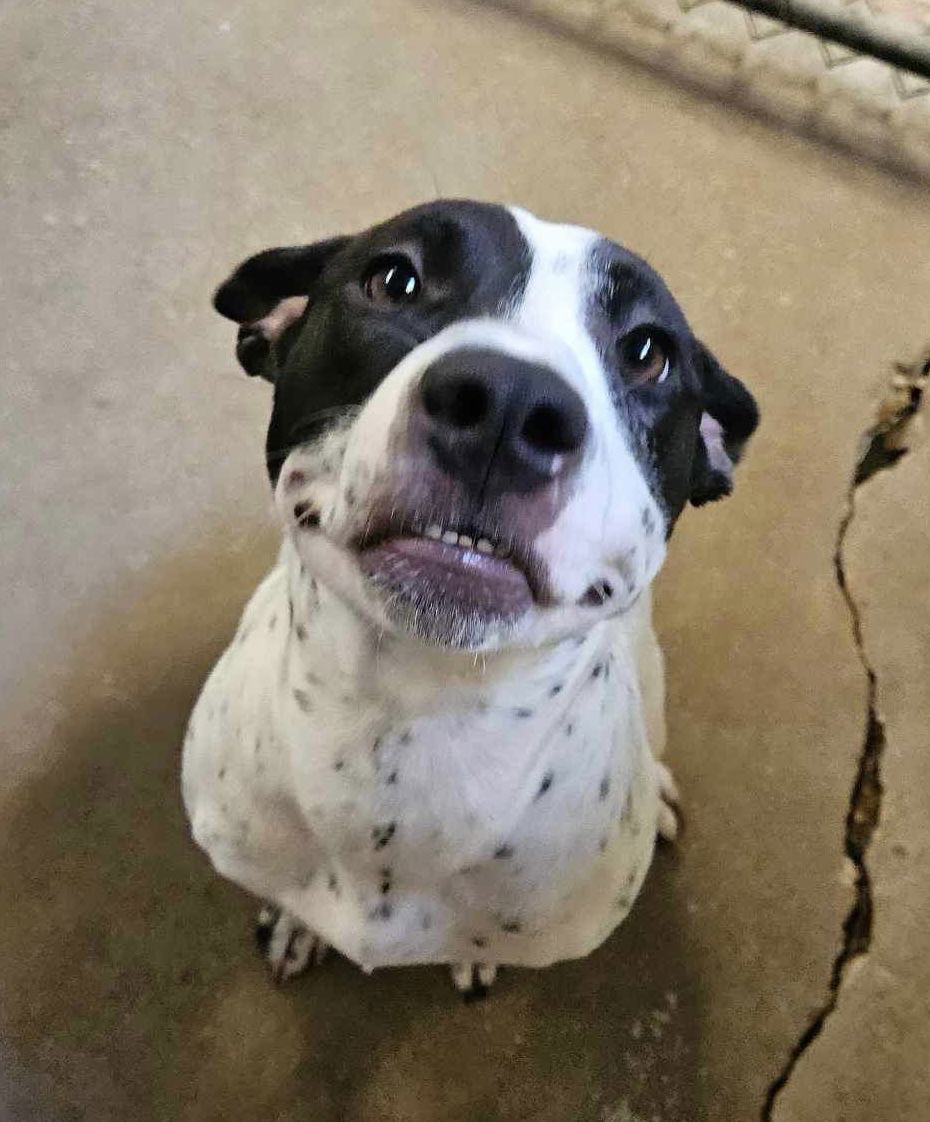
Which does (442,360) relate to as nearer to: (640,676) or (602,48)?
(640,676)

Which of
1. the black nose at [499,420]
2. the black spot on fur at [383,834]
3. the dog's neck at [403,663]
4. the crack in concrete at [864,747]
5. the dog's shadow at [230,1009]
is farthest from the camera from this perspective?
the crack in concrete at [864,747]

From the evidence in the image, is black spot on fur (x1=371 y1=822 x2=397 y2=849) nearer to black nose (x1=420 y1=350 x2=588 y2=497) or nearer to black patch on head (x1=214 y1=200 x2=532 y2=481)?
black patch on head (x1=214 y1=200 x2=532 y2=481)

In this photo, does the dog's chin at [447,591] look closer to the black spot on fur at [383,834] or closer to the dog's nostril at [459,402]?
the dog's nostril at [459,402]

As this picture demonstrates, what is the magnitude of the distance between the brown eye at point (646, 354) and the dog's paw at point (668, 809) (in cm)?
96

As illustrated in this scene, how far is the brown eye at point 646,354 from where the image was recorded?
107 centimetres

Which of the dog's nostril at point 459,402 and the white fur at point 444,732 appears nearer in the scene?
the dog's nostril at point 459,402

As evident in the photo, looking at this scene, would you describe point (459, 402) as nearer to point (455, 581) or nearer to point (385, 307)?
point (455, 581)

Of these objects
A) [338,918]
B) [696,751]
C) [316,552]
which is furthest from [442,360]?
[696,751]

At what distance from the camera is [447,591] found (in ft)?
2.89

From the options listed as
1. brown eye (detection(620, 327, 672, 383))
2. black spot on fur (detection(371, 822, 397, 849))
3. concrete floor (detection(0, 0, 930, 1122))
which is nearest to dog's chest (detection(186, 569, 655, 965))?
black spot on fur (detection(371, 822, 397, 849))

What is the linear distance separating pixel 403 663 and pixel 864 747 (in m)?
1.32

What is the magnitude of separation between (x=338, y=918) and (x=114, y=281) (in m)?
1.53

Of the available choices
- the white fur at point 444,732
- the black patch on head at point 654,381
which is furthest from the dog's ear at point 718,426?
the white fur at point 444,732

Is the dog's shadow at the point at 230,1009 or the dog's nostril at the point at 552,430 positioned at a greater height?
the dog's nostril at the point at 552,430
